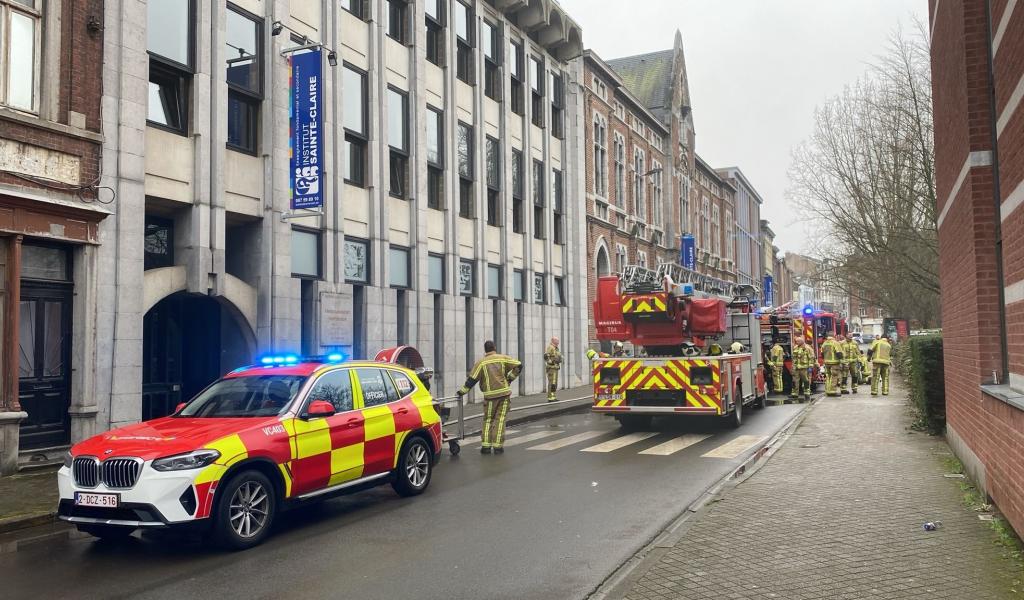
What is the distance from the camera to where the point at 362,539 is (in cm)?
730

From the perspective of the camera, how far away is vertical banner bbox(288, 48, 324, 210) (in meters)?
14.8

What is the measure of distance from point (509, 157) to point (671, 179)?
22.5m

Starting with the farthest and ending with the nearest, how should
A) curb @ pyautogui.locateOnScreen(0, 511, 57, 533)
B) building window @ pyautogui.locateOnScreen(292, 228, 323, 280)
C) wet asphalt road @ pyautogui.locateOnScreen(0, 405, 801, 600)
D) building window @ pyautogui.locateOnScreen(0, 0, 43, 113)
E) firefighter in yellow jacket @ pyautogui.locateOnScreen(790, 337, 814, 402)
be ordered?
firefighter in yellow jacket @ pyautogui.locateOnScreen(790, 337, 814, 402)
building window @ pyautogui.locateOnScreen(292, 228, 323, 280)
building window @ pyautogui.locateOnScreen(0, 0, 43, 113)
curb @ pyautogui.locateOnScreen(0, 511, 57, 533)
wet asphalt road @ pyautogui.locateOnScreen(0, 405, 801, 600)

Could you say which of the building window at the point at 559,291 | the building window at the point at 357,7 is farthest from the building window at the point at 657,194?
the building window at the point at 357,7

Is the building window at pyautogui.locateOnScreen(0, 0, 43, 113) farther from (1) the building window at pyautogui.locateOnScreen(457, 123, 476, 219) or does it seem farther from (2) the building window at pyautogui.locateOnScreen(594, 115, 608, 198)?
(2) the building window at pyautogui.locateOnScreen(594, 115, 608, 198)

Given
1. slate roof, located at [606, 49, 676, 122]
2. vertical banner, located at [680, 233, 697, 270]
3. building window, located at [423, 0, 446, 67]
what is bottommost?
vertical banner, located at [680, 233, 697, 270]

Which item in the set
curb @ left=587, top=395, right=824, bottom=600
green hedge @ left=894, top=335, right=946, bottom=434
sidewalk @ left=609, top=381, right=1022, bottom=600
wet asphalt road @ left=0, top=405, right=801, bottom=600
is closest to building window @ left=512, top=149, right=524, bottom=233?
green hedge @ left=894, top=335, right=946, bottom=434

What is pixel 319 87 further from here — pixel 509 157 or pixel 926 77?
pixel 926 77

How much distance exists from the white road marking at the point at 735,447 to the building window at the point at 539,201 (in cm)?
1401

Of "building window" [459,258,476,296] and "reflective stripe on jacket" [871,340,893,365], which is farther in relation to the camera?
"reflective stripe on jacket" [871,340,893,365]

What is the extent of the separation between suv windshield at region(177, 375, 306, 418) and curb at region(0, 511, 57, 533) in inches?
63.0

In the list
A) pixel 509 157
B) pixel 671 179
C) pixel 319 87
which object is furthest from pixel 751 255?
pixel 319 87

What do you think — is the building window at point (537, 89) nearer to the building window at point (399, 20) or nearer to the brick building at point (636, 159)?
the brick building at point (636, 159)

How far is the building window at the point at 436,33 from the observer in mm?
21344
